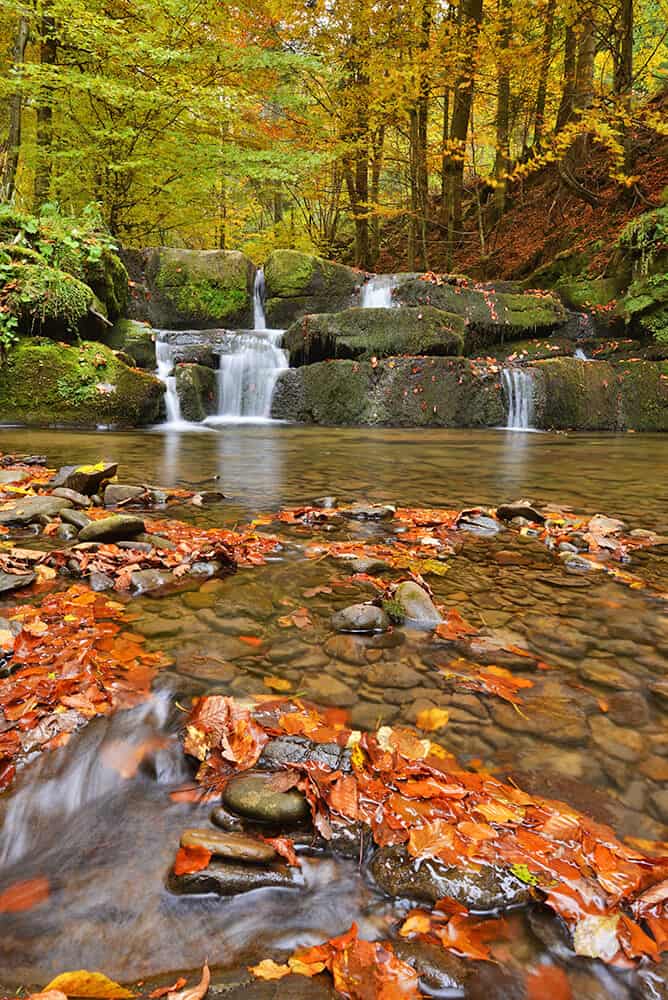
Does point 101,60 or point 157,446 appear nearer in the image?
point 157,446

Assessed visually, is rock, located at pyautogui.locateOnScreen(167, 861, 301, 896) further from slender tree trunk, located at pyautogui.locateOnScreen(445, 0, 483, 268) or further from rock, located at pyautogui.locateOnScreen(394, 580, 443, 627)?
slender tree trunk, located at pyautogui.locateOnScreen(445, 0, 483, 268)

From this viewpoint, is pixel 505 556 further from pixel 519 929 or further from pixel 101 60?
pixel 101 60

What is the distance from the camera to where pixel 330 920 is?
40.2 inches

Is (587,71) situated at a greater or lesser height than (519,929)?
greater

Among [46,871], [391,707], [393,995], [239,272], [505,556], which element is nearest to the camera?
[393,995]

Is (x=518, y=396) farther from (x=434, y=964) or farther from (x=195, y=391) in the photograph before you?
(x=434, y=964)

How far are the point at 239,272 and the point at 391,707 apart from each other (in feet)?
45.9

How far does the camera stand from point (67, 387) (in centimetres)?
841

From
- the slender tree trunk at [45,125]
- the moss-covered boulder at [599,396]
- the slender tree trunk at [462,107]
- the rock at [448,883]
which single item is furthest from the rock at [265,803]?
the slender tree trunk at [462,107]

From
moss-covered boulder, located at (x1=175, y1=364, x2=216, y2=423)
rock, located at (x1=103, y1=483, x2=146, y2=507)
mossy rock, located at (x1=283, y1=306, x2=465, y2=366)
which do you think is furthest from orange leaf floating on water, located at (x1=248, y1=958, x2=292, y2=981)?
mossy rock, located at (x1=283, y1=306, x2=465, y2=366)

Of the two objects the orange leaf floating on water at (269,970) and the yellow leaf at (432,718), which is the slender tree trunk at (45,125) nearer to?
the yellow leaf at (432,718)

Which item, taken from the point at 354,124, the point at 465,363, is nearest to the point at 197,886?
the point at 465,363

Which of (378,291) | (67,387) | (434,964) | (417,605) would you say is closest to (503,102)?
(378,291)

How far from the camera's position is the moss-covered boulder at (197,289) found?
44.8 feet
